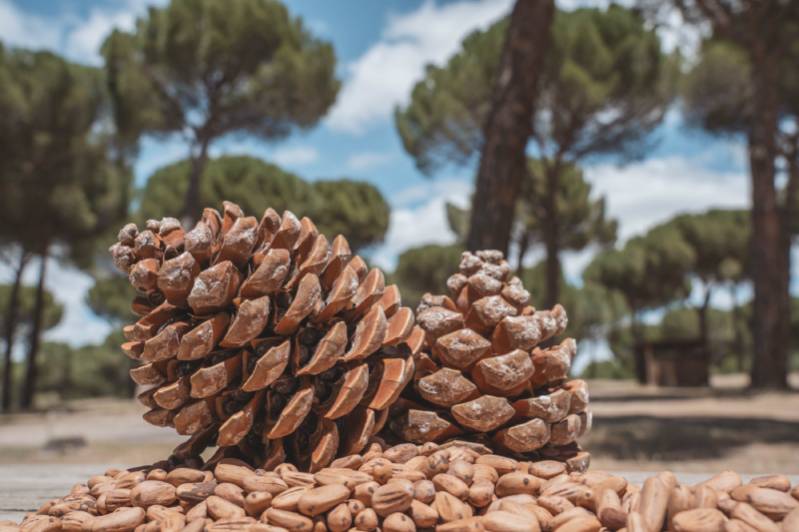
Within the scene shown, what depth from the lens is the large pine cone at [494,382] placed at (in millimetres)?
1294

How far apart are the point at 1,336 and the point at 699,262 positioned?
1225 inches

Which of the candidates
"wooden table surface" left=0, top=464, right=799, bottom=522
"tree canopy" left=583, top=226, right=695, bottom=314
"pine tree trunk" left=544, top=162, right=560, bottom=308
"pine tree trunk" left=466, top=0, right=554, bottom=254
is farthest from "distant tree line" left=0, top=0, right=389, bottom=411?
"tree canopy" left=583, top=226, right=695, bottom=314

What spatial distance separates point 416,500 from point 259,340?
41 cm

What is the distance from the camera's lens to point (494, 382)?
130 centimetres

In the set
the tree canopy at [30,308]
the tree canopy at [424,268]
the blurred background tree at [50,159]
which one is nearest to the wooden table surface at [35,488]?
the blurred background tree at [50,159]

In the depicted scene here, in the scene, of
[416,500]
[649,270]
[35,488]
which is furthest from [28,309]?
[416,500]

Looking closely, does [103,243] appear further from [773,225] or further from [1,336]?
[773,225]

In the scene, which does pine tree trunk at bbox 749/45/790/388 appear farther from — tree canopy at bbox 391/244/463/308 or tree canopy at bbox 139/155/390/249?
tree canopy at bbox 391/244/463/308

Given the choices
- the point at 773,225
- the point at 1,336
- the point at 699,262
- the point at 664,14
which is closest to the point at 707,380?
the point at 773,225

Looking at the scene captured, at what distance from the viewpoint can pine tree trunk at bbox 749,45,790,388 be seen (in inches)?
457

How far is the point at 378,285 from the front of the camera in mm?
1326

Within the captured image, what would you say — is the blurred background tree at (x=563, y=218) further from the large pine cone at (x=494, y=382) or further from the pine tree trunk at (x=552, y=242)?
the large pine cone at (x=494, y=382)

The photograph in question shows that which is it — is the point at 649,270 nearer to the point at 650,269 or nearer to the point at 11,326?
the point at 650,269

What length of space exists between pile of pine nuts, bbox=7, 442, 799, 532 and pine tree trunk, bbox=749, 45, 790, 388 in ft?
39.8
